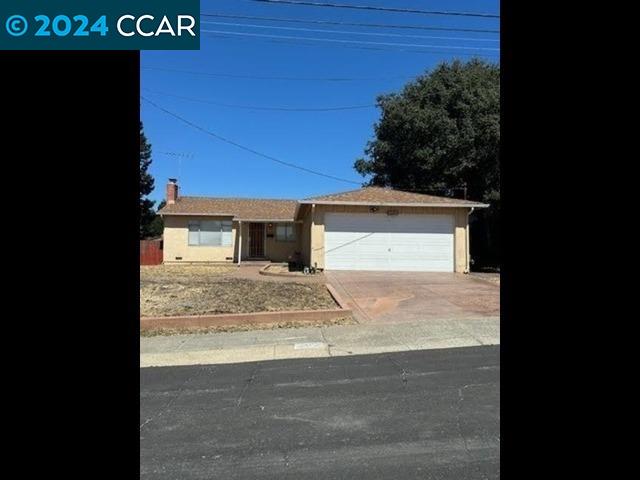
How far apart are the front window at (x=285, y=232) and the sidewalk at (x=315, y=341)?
781 inches

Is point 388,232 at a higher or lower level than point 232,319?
higher

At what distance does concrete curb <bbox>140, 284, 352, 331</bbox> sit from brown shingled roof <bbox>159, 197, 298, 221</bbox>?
18.4 meters

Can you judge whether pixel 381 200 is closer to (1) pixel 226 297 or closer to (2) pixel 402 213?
(2) pixel 402 213

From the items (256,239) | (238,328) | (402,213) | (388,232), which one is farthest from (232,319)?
(256,239)

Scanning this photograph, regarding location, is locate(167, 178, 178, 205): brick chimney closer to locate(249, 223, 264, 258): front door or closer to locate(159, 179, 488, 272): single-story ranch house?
locate(249, 223, 264, 258): front door

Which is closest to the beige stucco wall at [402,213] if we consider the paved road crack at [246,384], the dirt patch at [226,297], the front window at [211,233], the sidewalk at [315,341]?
the dirt patch at [226,297]

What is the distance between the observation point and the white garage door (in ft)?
67.3

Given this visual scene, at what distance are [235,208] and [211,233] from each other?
2294 millimetres

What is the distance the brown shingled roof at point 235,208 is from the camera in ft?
97.6

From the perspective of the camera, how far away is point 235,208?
3125 centimetres

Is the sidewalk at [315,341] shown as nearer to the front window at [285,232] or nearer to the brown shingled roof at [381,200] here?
the brown shingled roof at [381,200]
